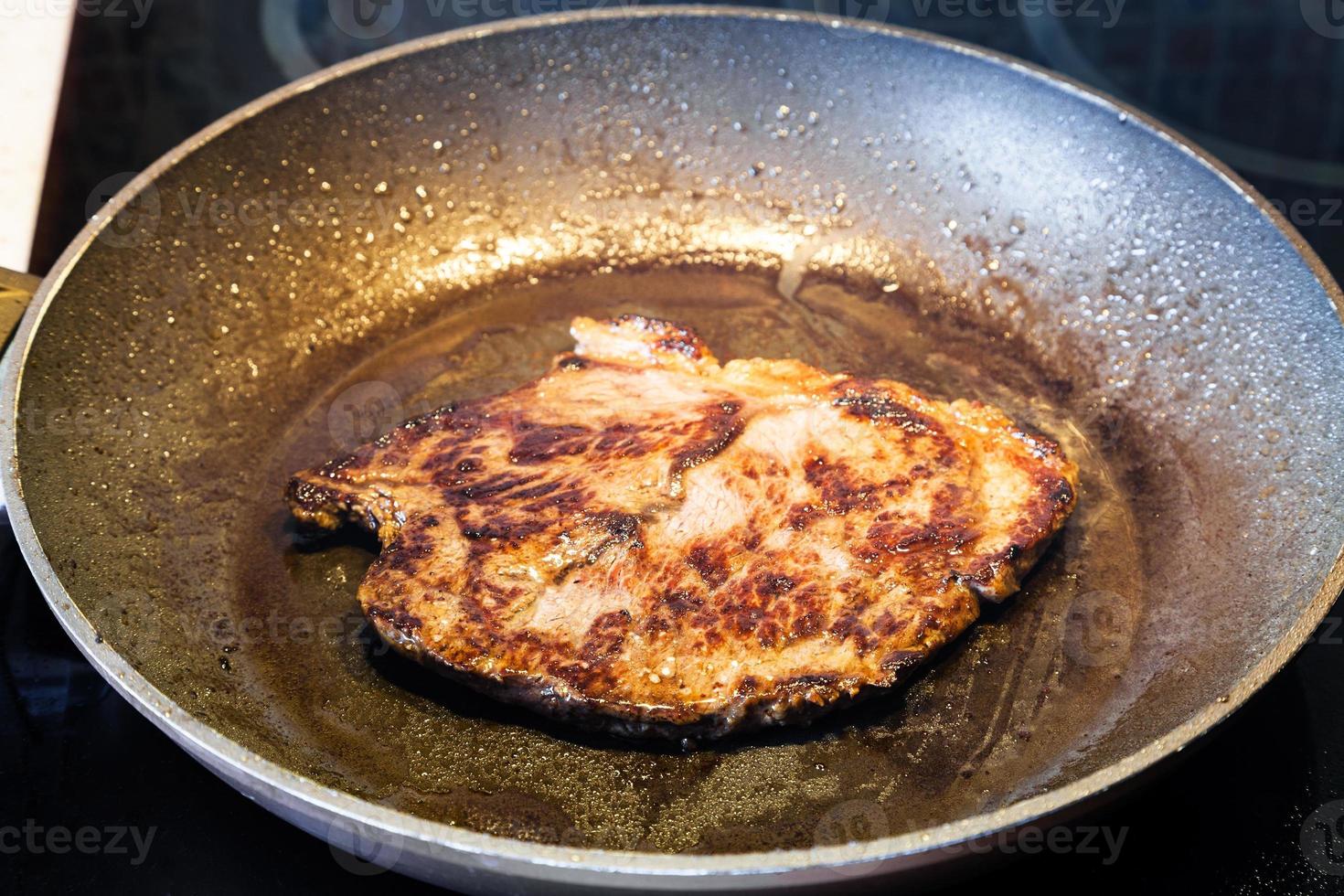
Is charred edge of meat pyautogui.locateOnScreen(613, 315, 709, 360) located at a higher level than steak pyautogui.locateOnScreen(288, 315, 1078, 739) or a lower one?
higher

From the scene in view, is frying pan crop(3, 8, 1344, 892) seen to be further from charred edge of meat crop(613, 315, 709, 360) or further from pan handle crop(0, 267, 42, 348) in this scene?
charred edge of meat crop(613, 315, 709, 360)

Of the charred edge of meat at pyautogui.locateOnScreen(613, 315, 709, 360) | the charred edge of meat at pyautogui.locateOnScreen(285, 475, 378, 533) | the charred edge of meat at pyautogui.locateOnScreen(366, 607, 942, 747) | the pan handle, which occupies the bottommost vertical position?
the charred edge of meat at pyautogui.locateOnScreen(366, 607, 942, 747)

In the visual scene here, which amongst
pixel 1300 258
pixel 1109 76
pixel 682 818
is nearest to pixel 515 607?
pixel 682 818

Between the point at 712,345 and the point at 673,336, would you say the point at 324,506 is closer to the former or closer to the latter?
the point at 673,336

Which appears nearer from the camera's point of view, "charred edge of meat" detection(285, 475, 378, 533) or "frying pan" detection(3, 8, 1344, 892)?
→ "frying pan" detection(3, 8, 1344, 892)

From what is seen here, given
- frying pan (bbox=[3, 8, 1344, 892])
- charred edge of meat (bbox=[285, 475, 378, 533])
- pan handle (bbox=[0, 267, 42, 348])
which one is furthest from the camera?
pan handle (bbox=[0, 267, 42, 348])

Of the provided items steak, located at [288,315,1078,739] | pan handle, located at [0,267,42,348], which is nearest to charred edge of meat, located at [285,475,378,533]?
steak, located at [288,315,1078,739]
